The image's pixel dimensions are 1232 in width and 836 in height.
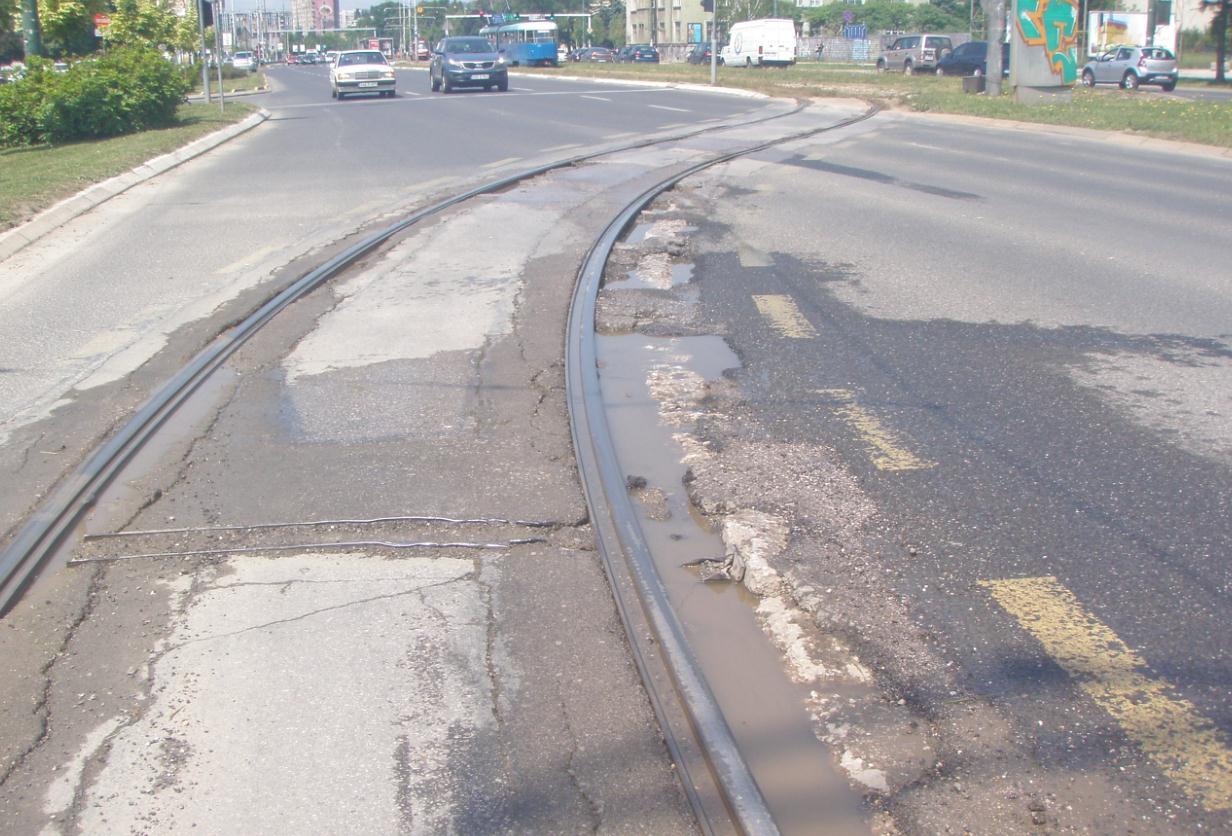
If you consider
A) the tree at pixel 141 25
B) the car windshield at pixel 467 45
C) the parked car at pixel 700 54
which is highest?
the parked car at pixel 700 54

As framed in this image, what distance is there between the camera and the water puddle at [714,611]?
322 cm

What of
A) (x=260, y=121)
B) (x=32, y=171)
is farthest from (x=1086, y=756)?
(x=260, y=121)

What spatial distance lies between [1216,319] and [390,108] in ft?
84.8

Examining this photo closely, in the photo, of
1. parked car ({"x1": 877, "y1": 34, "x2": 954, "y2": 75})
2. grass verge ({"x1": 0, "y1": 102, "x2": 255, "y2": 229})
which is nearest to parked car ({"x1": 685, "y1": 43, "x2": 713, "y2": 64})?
parked car ({"x1": 877, "y1": 34, "x2": 954, "y2": 75})

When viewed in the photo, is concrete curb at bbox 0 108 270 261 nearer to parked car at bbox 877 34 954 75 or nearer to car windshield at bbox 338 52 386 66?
car windshield at bbox 338 52 386 66

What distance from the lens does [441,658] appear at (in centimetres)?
389

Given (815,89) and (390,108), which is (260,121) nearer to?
(390,108)

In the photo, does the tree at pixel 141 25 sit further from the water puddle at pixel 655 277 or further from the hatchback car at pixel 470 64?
the water puddle at pixel 655 277

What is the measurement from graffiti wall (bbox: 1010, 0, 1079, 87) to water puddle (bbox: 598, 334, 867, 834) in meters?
24.4

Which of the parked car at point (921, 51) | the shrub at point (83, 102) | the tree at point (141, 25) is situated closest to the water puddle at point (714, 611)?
the shrub at point (83, 102)

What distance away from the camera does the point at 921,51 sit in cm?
4722

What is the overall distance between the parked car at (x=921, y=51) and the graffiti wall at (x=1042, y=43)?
16930 millimetres

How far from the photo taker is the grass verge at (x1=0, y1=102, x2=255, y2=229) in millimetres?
13297

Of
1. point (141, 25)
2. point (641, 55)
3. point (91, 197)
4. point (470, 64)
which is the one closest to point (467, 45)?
point (470, 64)
